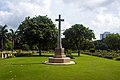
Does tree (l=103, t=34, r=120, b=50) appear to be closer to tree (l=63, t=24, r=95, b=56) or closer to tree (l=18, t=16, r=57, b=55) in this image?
tree (l=63, t=24, r=95, b=56)

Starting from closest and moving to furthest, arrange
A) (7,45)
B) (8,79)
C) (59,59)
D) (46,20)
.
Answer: (8,79), (59,59), (46,20), (7,45)

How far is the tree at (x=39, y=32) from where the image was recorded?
174 feet

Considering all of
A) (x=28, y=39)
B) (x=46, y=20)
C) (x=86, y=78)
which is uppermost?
(x=46, y=20)

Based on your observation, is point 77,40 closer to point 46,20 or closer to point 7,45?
point 46,20

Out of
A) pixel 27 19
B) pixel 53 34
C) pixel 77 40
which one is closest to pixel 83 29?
pixel 77 40

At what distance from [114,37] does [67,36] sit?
34.5 metres

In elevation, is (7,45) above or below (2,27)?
below

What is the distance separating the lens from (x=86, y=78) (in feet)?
49.5

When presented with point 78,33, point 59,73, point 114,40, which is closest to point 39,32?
point 78,33

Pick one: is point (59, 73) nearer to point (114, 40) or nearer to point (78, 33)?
point (78, 33)

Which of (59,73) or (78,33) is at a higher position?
(78,33)

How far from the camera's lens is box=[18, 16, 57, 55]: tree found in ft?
174

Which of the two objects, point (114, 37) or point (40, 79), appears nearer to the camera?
point (40, 79)

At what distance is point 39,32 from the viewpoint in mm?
52875
